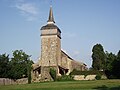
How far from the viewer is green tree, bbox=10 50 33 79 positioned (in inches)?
2245

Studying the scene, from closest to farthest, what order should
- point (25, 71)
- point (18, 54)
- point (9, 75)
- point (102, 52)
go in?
1. point (9, 75)
2. point (25, 71)
3. point (18, 54)
4. point (102, 52)

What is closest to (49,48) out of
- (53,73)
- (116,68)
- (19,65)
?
(53,73)

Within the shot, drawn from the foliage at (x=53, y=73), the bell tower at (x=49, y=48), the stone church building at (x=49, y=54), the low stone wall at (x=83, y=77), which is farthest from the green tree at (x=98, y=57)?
the foliage at (x=53, y=73)

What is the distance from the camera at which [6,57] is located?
55531mm

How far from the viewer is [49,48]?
A: 6956 cm

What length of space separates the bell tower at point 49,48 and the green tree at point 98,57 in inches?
707

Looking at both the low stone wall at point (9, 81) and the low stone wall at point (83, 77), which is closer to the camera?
the low stone wall at point (9, 81)

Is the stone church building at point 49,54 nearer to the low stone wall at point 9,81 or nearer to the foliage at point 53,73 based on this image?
the foliage at point 53,73

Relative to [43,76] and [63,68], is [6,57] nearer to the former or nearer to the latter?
[43,76]

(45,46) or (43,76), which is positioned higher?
(45,46)

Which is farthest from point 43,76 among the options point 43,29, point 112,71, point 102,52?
point 102,52

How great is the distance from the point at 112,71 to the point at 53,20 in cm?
2251

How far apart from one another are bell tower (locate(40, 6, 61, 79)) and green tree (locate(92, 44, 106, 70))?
58.9 ft

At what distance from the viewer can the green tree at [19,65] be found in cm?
5702
